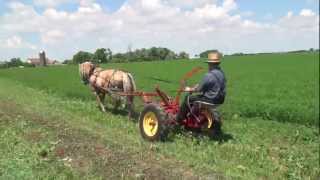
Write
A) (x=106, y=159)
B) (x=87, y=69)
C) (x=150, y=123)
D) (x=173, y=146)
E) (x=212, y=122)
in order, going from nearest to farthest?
(x=106, y=159) → (x=173, y=146) → (x=212, y=122) → (x=150, y=123) → (x=87, y=69)

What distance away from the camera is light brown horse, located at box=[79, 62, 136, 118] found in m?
14.7

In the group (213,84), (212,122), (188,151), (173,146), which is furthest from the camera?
(212,122)

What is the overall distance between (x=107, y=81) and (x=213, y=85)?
244 inches

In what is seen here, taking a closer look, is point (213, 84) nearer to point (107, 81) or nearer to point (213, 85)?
point (213, 85)

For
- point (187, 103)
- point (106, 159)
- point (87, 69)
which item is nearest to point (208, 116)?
point (187, 103)

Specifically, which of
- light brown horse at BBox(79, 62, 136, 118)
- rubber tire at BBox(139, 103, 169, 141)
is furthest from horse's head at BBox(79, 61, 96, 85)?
rubber tire at BBox(139, 103, 169, 141)

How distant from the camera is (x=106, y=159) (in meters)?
8.34

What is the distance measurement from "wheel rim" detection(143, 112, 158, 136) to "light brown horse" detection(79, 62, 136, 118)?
3163 mm

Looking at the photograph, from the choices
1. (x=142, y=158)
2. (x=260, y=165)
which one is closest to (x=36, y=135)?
(x=142, y=158)

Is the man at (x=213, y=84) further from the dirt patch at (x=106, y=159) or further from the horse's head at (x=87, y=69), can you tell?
the horse's head at (x=87, y=69)

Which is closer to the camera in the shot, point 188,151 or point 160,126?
point 188,151

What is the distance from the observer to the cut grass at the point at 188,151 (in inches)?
313

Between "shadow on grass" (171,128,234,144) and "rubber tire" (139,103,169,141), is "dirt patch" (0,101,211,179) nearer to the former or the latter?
"rubber tire" (139,103,169,141)

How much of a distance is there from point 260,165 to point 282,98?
11403 mm
